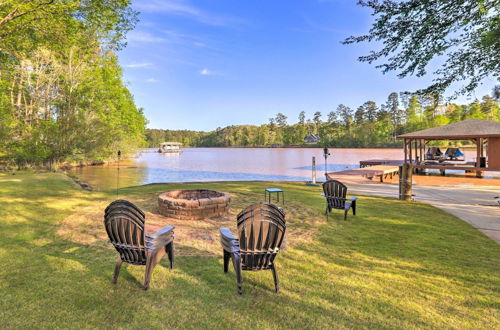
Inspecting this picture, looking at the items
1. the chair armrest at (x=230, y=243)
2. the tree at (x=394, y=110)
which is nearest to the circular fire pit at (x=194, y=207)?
the chair armrest at (x=230, y=243)

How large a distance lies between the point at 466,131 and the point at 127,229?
21.4 meters

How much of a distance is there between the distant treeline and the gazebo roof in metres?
28.4

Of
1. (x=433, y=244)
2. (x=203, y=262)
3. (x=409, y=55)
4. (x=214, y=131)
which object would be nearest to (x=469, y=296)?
(x=433, y=244)

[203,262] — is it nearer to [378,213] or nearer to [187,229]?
[187,229]

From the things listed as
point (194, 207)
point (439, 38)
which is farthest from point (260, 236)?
point (439, 38)

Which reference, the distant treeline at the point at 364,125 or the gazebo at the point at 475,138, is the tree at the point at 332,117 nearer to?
the distant treeline at the point at 364,125

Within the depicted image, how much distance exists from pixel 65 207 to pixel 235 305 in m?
6.73

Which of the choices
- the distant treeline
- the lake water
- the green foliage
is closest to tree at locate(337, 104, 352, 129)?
the distant treeline

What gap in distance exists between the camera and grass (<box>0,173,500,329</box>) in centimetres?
258

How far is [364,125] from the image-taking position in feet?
270

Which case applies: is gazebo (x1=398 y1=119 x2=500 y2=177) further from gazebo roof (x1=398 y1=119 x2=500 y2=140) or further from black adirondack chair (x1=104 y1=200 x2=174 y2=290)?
black adirondack chair (x1=104 y1=200 x2=174 y2=290)

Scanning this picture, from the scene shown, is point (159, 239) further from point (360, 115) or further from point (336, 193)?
point (360, 115)

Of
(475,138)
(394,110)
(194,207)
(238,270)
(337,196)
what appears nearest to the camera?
(238,270)

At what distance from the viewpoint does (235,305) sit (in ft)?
9.25
